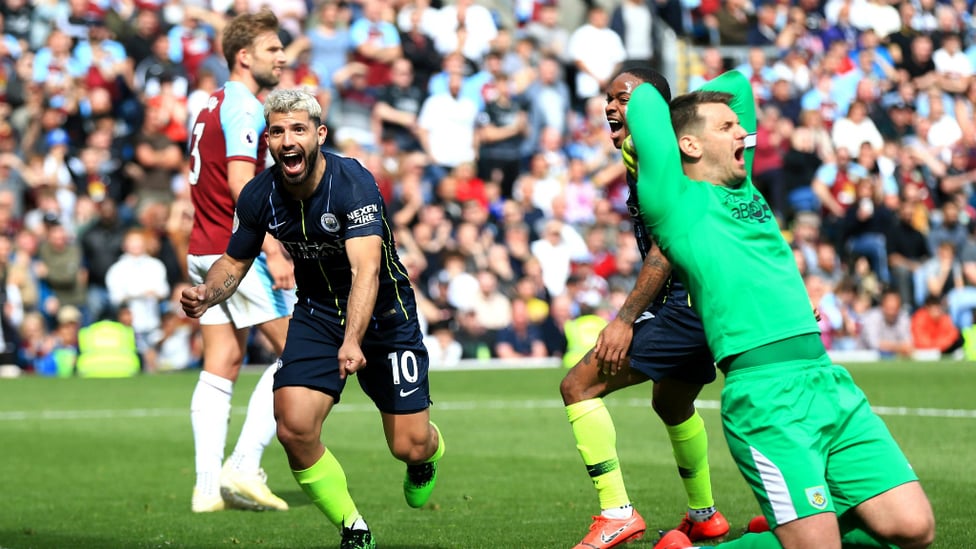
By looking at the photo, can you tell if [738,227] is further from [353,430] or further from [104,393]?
[104,393]

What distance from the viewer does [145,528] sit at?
859cm

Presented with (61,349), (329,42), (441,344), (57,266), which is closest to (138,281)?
(57,266)

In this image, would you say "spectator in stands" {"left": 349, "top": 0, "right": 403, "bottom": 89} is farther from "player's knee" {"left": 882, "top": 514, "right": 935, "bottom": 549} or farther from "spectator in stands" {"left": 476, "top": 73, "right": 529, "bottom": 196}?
"player's knee" {"left": 882, "top": 514, "right": 935, "bottom": 549}

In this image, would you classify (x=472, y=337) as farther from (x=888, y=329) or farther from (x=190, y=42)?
(x=888, y=329)

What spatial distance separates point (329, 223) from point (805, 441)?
2737 millimetres

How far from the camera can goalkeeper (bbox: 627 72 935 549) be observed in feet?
17.7

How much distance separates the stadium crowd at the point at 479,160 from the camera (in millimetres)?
20625

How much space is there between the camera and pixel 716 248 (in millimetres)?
5578

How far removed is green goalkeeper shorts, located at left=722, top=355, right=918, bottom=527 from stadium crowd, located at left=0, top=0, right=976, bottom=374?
1428 cm

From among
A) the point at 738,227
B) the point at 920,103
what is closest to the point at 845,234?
the point at 920,103

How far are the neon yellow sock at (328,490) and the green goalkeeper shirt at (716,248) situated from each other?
7.91ft

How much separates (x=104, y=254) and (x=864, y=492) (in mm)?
16365

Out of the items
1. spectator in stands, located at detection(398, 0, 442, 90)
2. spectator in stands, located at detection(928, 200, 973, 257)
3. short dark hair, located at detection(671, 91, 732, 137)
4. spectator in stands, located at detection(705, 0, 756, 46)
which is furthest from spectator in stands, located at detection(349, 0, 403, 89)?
short dark hair, located at detection(671, 91, 732, 137)

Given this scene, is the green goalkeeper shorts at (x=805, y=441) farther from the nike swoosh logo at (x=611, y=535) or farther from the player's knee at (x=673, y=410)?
the player's knee at (x=673, y=410)
